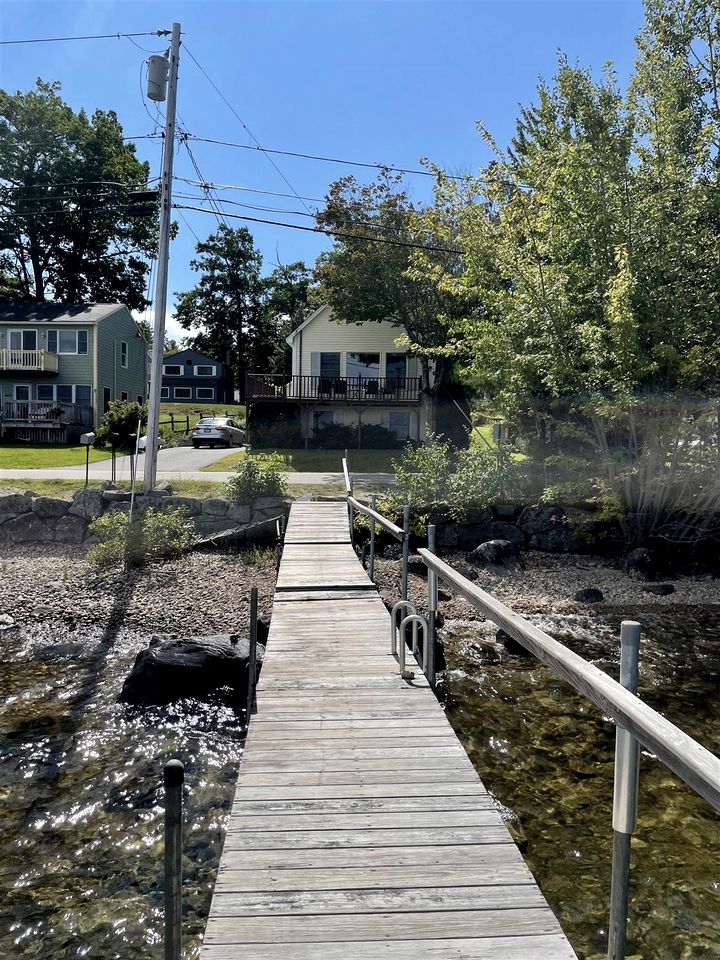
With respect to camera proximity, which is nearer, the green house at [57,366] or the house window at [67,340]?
the green house at [57,366]

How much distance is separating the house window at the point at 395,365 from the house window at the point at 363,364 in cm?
42

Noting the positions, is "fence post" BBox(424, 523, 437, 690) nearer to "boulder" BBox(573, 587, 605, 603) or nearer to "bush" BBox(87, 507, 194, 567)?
"boulder" BBox(573, 587, 605, 603)

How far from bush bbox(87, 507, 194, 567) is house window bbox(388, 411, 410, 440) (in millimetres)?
16161

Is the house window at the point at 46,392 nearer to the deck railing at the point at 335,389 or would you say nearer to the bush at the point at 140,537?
the deck railing at the point at 335,389

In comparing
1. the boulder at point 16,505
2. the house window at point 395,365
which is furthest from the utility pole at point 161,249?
the house window at point 395,365

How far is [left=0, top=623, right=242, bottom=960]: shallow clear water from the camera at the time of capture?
4196 millimetres

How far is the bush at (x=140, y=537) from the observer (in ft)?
42.7

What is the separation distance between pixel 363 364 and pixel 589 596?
65.2 feet

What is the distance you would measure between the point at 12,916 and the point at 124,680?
381cm

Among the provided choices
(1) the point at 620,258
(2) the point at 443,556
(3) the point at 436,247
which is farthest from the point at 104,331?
(1) the point at 620,258

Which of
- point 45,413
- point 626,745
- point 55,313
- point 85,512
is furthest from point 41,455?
point 626,745

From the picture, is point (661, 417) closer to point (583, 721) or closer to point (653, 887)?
point (583, 721)

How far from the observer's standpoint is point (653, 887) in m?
4.60

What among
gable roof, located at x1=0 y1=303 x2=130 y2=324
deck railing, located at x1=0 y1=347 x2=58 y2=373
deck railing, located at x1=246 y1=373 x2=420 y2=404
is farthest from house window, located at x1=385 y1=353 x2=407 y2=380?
deck railing, located at x1=0 y1=347 x2=58 y2=373
